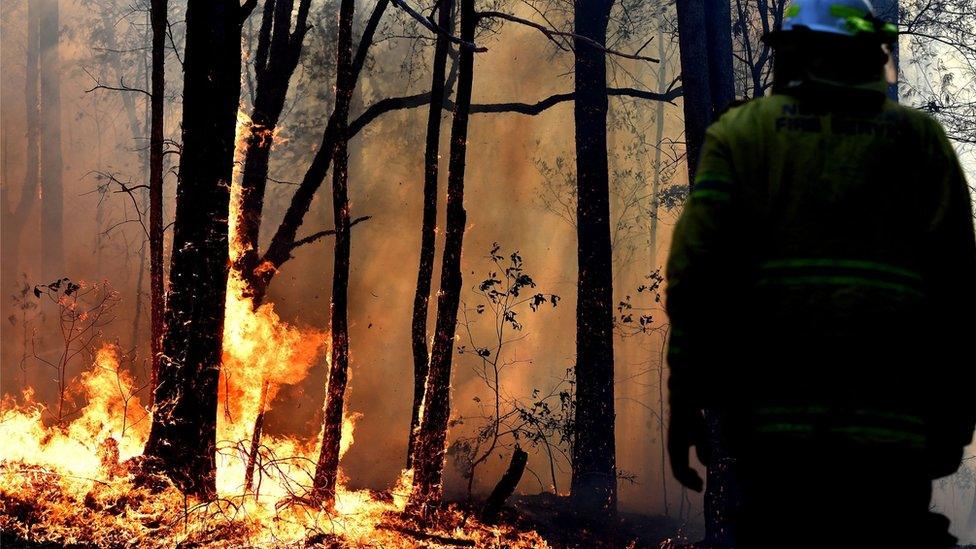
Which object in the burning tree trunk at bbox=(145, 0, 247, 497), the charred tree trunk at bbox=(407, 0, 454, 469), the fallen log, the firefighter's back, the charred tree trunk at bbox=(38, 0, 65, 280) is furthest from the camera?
the charred tree trunk at bbox=(38, 0, 65, 280)

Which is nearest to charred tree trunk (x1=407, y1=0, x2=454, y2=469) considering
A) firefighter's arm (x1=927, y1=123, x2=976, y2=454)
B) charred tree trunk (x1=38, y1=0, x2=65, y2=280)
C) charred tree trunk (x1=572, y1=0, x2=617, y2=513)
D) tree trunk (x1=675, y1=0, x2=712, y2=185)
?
charred tree trunk (x1=572, y1=0, x2=617, y2=513)

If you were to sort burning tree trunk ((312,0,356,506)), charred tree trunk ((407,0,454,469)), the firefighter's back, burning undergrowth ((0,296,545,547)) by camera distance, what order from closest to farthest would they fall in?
the firefighter's back → burning undergrowth ((0,296,545,547)) → burning tree trunk ((312,0,356,506)) → charred tree trunk ((407,0,454,469))

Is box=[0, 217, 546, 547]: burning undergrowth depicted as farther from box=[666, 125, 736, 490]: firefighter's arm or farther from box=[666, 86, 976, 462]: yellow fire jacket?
box=[666, 86, 976, 462]: yellow fire jacket

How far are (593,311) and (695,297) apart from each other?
11005 mm

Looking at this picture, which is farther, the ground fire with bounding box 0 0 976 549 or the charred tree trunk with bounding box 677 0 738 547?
the charred tree trunk with bounding box 677 0 738 547

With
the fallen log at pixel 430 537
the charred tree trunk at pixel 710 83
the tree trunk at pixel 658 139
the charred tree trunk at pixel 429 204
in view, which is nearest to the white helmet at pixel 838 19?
the fallen log at pixel 430 537

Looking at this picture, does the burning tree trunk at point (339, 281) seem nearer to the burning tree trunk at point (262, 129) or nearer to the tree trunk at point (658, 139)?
the burning tree trunk at point (262, 129)

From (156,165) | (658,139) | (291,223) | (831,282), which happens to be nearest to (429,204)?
(291,223)

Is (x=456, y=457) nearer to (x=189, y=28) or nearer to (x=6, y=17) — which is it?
(x=189, y=28)

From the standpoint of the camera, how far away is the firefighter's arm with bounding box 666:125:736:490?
2.46 metres

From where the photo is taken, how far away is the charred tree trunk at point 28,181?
108 feet

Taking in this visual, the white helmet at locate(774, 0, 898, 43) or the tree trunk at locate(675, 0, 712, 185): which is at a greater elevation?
the tree trunk at locate(675, 0, 712, 185)

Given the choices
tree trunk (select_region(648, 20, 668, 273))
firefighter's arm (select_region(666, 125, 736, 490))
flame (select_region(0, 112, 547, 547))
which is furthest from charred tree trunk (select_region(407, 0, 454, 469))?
tree trunk (select_region(648, 20, 668, 273))

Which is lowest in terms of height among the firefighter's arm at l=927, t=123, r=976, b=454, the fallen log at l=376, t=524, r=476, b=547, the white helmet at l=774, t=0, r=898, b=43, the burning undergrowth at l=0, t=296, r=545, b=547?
the fallen log at l=376, t=524, r=476, b=547
